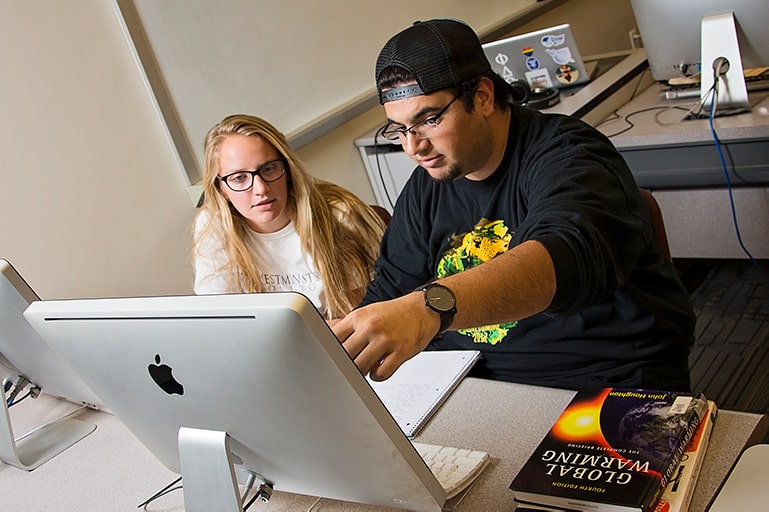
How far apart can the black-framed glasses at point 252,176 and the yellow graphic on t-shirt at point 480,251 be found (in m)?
0.60

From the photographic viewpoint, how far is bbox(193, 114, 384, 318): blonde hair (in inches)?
81.5

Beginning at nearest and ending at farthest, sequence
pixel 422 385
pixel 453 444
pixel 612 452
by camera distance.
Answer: pixel 612 452 < pixel 453 444 < pixel 422 385

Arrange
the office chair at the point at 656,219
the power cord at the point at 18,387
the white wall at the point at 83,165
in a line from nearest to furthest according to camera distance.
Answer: the office chair at the point at 656,219
the power cord at the point at 18,387
the white wall at the point at 83,165

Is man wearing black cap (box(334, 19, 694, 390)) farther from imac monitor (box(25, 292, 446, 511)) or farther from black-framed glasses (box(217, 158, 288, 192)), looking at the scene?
black-framed glasses (box(217, 158, 288, 192))

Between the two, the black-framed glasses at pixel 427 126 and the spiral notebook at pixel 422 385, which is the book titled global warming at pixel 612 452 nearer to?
the spiral notebook at pixel 422 385

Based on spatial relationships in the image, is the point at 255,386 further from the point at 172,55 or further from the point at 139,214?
the point at 172,55

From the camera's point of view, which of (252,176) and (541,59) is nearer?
(252,176)

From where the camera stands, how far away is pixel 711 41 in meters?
2.50

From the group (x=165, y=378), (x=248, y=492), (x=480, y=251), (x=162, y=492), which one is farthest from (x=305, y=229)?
(x=165, y=378)

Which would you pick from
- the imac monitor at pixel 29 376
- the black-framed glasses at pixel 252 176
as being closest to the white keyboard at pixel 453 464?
the imac monitor at pixel 29 376

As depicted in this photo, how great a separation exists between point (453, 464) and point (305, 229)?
3.36 ft

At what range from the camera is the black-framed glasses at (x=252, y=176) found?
2025mm

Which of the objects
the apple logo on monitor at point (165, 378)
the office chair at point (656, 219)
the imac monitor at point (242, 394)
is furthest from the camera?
the office chair at point (656, 219)

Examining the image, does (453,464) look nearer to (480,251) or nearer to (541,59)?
(480,251)
